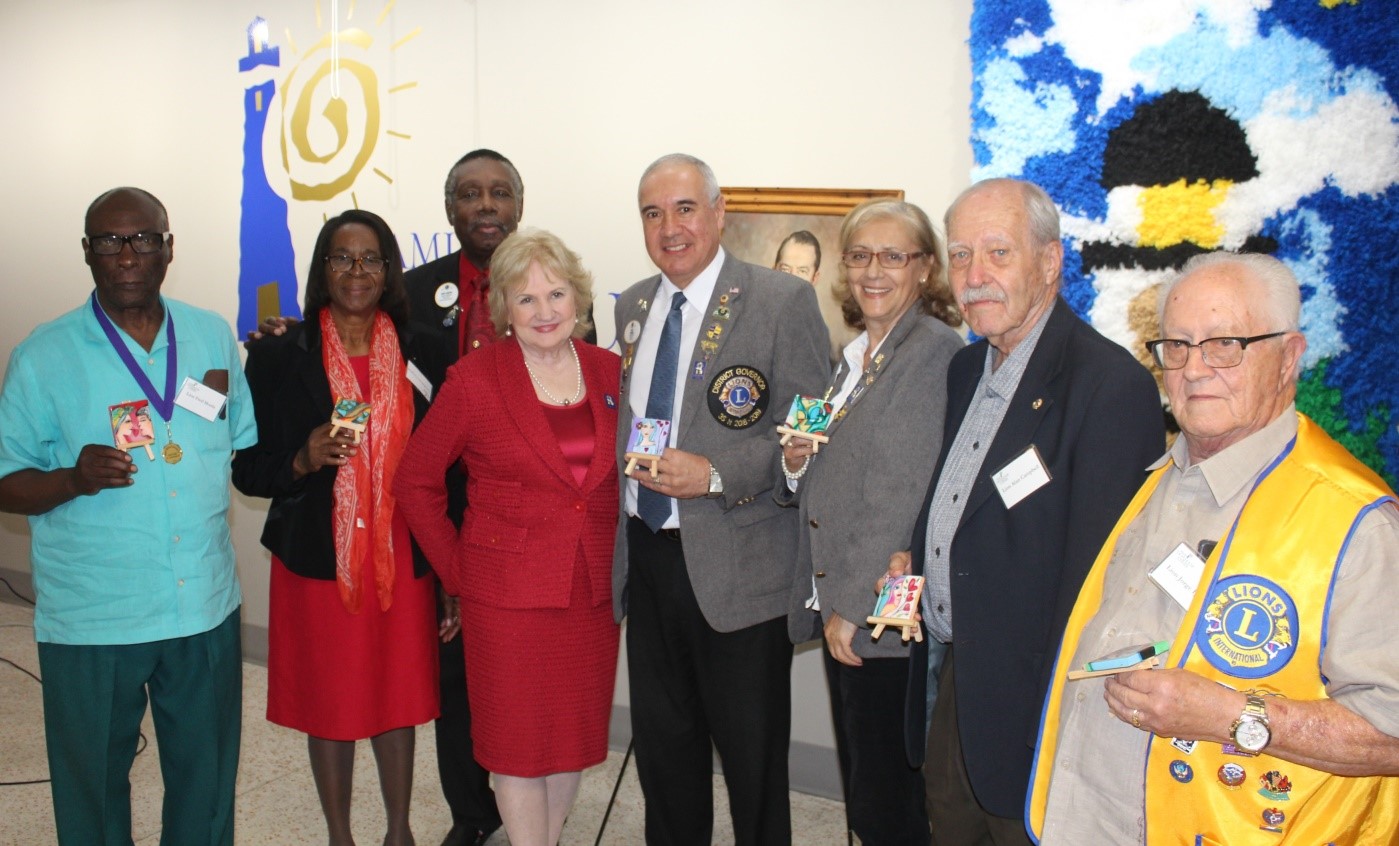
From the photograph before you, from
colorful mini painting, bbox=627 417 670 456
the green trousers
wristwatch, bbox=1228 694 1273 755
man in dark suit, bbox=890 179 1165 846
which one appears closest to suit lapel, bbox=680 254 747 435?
colorful mini painting, bbox=627 417 670 456

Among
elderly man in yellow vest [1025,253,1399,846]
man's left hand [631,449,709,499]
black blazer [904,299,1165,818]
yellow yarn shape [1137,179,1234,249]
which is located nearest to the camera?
elderly man in yellow vest [1025,253,1399,846]

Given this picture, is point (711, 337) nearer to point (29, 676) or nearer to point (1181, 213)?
point (1181, 213)

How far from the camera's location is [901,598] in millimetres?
2201

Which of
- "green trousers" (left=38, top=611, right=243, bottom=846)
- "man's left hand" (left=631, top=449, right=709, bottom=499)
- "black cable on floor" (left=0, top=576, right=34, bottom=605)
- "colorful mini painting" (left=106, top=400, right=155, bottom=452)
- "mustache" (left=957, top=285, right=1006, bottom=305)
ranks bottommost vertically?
"black cable on floor" (left=0, top=576, right=34, bottom=605)

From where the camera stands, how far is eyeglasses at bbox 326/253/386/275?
3.10m

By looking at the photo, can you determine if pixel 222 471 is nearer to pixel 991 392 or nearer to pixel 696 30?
pixel 991 392

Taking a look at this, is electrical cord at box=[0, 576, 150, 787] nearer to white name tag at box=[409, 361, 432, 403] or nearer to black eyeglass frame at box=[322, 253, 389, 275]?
white name tag at box=[409, 361, 432, 403]

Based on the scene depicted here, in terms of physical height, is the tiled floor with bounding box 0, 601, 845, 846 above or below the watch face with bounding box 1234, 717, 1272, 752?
below

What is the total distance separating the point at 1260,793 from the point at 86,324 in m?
2.79

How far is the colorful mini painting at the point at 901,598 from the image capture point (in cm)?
218

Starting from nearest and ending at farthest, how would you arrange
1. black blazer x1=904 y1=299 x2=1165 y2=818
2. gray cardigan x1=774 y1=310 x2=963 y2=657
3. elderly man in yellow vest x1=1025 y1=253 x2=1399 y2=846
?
elderly man in yellow vest x1=1025 y1=253 x2=1399 y2=846
black blazer x1=904 y1=299 x2=1165 y2=818
gray cardigan x1=774 y1=310 x2=963 y2=657

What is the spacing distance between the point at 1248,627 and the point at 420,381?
7.91ft

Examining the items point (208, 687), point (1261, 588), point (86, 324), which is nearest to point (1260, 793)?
point (1261, 588)

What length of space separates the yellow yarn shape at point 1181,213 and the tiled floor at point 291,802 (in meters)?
2.33
